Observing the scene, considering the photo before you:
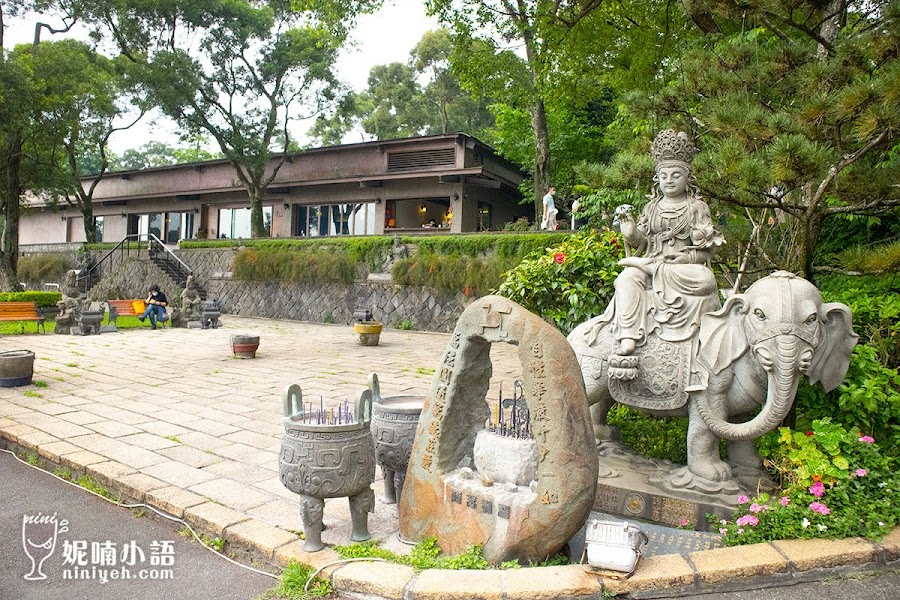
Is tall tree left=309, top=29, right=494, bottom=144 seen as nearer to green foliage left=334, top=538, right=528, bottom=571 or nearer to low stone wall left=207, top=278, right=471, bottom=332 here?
low stone wall left=207, top=278, right=471, bottom=332

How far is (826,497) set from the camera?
3391 mm

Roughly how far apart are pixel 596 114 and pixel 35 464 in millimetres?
20609

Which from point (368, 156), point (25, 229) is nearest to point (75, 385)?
point (368, 156)

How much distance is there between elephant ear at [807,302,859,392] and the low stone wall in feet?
38.6

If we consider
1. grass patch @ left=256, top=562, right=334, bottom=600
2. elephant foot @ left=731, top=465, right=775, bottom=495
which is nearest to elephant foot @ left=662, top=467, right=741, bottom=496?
elephant foot @ left=731, top=465, right=775, bottom=495

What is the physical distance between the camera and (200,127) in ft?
71.7

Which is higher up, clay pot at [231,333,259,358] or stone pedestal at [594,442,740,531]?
clay pot at [231,333,259,358]

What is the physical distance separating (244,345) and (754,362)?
8805mm

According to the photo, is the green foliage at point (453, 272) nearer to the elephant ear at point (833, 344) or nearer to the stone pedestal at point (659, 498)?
the stone pedestal at point (659, 498)

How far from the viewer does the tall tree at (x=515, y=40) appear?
10594 mm

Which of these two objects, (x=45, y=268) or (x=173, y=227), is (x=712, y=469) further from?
(x=45, y=268)

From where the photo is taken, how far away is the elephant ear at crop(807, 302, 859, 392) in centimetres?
361

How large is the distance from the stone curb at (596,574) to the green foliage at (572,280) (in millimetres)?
4040

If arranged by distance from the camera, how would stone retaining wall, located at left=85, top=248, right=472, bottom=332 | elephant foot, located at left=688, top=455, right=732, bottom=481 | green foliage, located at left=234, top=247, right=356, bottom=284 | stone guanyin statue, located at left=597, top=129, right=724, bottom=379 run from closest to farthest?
elephant foot, located at left=688, top=455, right=732, bottom=481 → stone guanyin statue, located at left=597, top=129, right=724, bottom=379 → stone retaining wall, located at left=85, top=248, right=472, bottom=332 → green foliage, located at left=234, top=247, right=356, bottom=284
